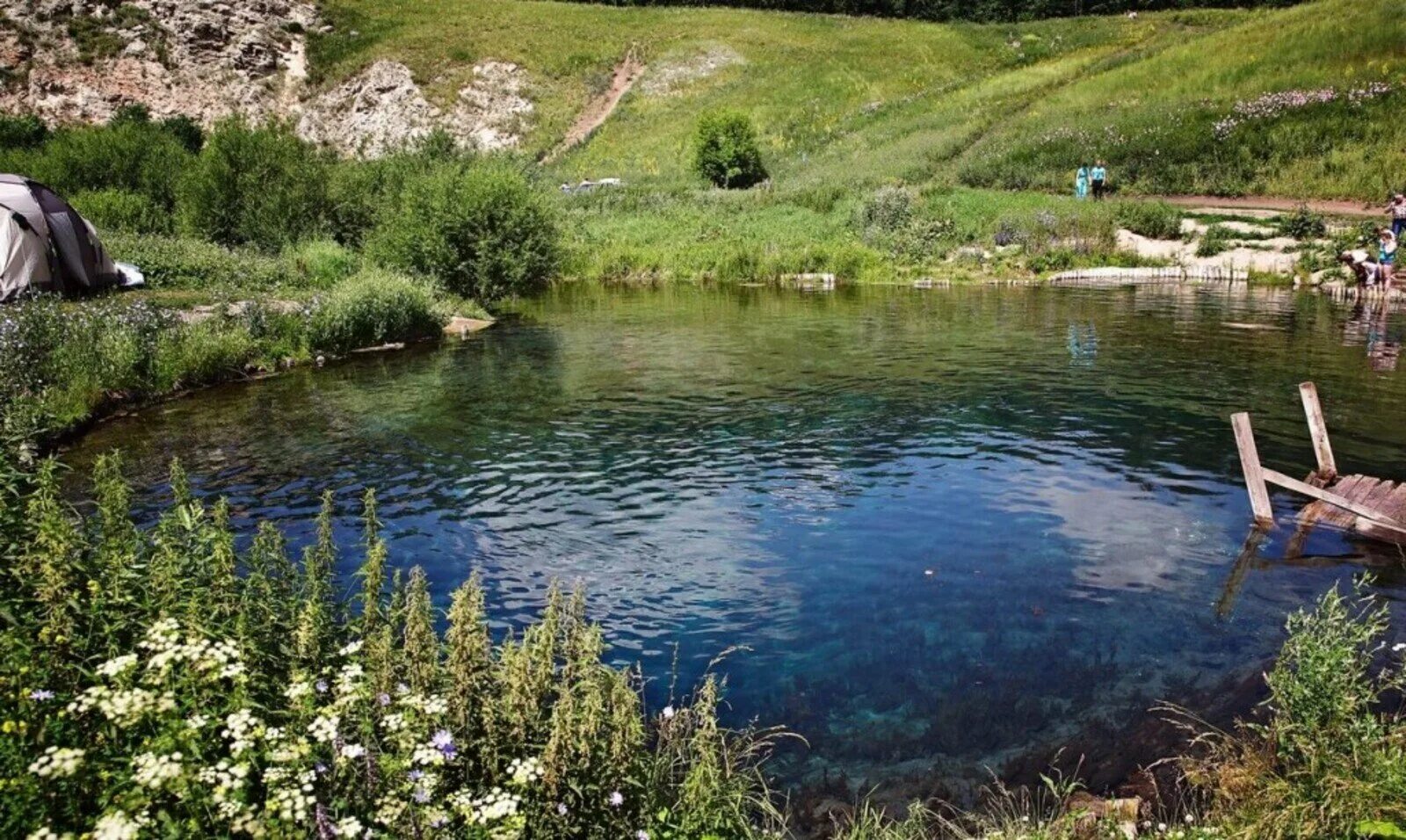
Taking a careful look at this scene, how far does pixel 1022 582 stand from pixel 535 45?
3942 inches

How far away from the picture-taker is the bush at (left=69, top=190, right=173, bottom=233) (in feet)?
139

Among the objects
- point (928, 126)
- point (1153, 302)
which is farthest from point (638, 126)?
point (1153, 302)

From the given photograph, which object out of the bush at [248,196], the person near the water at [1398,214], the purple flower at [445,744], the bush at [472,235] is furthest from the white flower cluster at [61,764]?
the person near the water at [1398,214]

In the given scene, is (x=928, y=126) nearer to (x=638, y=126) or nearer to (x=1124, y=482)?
(x=638, y=126)

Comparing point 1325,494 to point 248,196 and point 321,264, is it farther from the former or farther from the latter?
point 248,196

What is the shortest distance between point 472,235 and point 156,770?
32496mm

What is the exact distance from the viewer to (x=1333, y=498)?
1285 centimetres

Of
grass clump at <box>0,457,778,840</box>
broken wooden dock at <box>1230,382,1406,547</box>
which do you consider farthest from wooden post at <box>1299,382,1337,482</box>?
grass clump at <box>0,457,778,840</box>

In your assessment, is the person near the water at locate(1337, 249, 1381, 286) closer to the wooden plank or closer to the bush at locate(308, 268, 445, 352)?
the wooden plank

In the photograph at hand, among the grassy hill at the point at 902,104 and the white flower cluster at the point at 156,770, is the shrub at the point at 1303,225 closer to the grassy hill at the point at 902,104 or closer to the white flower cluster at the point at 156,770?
the grassy hill at the point at 902,104

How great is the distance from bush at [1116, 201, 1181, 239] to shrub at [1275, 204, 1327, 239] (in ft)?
14.1

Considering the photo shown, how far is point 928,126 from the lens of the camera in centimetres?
7162

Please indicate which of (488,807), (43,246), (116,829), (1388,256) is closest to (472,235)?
(43,246)

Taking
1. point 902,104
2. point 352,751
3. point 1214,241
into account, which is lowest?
point 352,751
